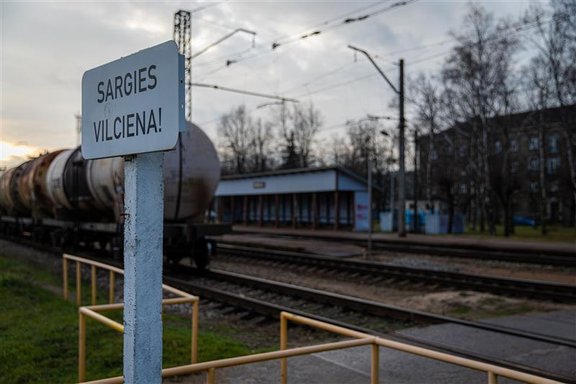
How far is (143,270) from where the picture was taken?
7.67ft

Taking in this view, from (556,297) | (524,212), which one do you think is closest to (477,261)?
(556,297)

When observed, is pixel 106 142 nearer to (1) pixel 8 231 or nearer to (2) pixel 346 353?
(2) pixel 346 353

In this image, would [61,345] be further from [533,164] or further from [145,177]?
[533,164]

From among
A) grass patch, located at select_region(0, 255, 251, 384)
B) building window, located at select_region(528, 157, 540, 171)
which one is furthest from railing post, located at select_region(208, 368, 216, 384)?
building window, located at select_region(528, 157, 540, 171)

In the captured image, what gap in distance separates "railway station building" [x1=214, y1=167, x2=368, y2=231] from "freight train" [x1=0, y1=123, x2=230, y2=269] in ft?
48.6

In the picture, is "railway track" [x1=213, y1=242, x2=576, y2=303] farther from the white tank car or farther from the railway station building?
the railway station building

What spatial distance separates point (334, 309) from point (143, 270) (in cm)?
812

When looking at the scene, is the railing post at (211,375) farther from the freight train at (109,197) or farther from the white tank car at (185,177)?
the white tank car at (185,177)

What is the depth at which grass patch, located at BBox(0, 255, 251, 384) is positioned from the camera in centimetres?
599

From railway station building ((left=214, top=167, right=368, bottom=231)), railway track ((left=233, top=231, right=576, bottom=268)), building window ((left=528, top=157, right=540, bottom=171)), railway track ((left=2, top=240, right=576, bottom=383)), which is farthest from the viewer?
building window ((left=528, top=157, right=540, bottom=171))

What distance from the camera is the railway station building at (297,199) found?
33688mm

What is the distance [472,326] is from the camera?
836cm

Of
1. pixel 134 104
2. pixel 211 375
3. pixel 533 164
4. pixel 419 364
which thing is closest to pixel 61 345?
pixel 211 375

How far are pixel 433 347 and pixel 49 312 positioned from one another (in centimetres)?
616
